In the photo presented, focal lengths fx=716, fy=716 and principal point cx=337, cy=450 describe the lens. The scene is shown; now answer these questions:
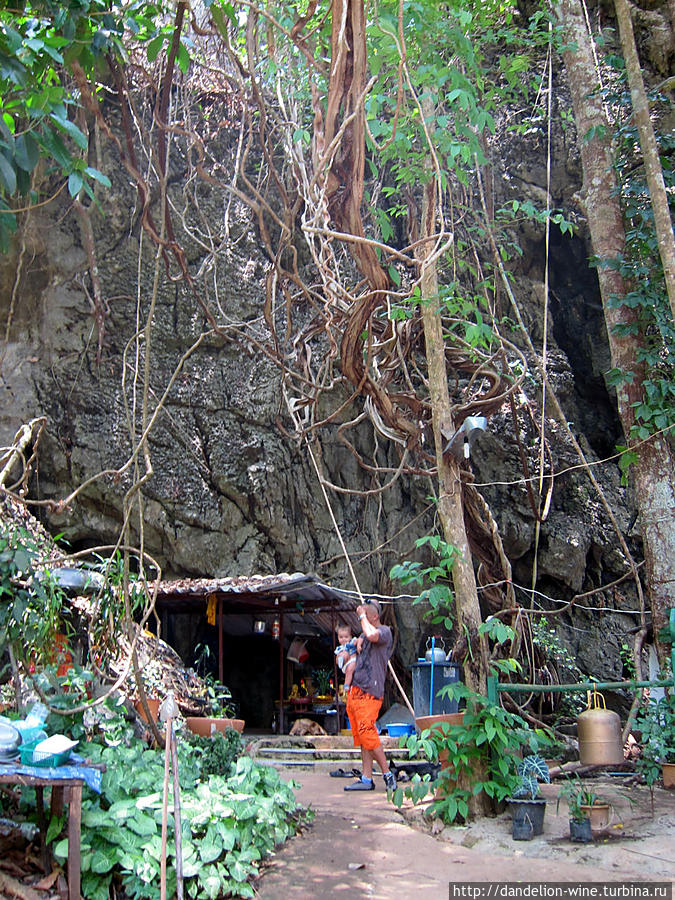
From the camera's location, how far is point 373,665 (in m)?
4.48

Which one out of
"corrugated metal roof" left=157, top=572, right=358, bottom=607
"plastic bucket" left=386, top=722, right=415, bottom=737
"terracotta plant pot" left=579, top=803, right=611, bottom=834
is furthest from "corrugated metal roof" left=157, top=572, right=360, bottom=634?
"terracotta plant pot" left=579, top=803, right=611, bottom=834

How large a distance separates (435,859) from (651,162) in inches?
170

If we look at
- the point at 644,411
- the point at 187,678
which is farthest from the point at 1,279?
the point at 644,411

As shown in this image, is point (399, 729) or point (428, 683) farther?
point (399, 729)

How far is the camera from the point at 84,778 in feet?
8.02

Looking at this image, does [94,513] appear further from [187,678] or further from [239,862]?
[239,862]

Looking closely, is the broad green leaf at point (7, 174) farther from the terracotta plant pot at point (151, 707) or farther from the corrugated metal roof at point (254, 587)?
the corrugated metal roof at point (254, 587)

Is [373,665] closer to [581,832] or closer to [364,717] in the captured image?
[364,717]

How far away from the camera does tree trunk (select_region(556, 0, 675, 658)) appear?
4.57 meters

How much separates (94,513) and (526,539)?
5.29 metres

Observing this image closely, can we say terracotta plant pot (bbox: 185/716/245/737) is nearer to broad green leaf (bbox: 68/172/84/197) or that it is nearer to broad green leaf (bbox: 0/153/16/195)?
broad green leaf (bbox: 68/172/84/197)

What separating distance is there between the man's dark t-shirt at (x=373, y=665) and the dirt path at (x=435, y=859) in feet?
2.85

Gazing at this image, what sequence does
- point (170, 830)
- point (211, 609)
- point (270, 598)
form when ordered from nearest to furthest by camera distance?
point (170, 830) < point (211, 609) < point (270, 598)

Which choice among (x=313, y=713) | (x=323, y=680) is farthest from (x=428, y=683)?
(x=323, y=680)
